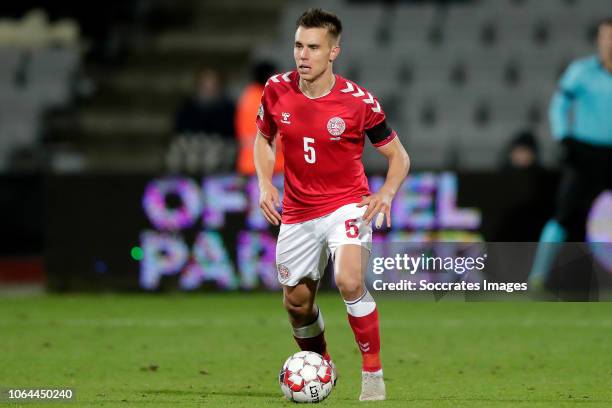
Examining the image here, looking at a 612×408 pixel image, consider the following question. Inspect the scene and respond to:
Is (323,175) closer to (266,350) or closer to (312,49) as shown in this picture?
(312,49)

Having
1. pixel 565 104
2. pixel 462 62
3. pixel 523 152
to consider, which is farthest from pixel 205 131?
pixel 462 62

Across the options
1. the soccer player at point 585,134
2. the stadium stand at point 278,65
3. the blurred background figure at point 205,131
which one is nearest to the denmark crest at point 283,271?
the soccer player at point 585,134

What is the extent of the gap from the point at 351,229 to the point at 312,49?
84 cm

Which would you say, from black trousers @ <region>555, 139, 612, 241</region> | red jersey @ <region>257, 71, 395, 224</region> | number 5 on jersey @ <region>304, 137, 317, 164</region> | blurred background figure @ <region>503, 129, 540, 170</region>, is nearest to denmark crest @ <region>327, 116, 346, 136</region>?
red jersey @ <region>257, 71, 395, 224</region>

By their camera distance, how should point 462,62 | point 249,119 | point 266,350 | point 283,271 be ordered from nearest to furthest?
point 283,271
point 266,350
point 249,119
point 462,62

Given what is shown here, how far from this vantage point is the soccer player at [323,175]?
589 cm

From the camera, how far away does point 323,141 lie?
6.04 metres

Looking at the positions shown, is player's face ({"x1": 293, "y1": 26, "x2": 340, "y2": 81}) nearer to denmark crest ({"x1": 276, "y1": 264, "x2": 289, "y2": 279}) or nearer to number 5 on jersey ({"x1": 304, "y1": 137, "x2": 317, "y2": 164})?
number 5 on jersey ({"x1": 304, "y1": 137, "x2": 317, "y2": 164})

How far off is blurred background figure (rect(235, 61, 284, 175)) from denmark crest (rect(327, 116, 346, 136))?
5650 mm

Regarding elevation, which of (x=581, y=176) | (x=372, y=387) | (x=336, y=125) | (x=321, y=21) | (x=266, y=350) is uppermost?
(x=321, y=21)

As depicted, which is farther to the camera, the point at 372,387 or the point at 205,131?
the point at 205,131

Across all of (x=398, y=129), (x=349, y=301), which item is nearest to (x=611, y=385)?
(x=349, y=301)

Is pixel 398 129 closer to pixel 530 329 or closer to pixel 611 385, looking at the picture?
pixel 530 329

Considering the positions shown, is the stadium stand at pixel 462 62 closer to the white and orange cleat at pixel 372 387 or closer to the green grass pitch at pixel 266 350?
the green grass pitch at pixel 266 350
